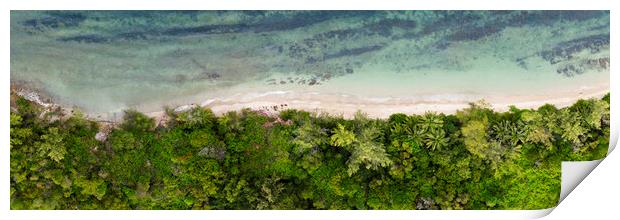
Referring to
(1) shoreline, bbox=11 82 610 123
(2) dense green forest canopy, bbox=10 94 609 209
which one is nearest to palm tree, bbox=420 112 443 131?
(2) dense green forest canopy, bbox=10 94 609 209

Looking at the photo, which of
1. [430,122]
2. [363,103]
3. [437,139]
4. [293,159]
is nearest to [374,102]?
[363,103]

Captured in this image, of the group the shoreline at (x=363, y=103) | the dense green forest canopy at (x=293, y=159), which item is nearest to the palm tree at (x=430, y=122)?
the dense green forest canopy at (x=293, y=159)

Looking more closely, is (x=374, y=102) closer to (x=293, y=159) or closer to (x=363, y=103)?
(x=363, y=103)

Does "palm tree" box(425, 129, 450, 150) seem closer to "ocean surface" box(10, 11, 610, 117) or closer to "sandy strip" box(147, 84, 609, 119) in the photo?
"sandy strip" box(147, 84, 609, 119)

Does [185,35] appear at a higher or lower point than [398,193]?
higher

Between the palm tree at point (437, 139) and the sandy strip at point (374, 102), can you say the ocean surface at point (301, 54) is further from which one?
the palm tree at point (437, 139)
